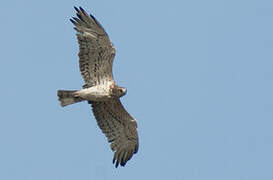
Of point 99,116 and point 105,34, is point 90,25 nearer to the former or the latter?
point 105,34

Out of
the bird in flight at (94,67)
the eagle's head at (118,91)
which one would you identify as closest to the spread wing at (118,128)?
the bird in flight at (94,67)

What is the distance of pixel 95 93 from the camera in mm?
17094

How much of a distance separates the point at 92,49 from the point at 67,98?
1353 mm

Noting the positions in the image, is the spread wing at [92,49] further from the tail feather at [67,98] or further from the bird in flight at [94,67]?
the tail feather at [67,98]

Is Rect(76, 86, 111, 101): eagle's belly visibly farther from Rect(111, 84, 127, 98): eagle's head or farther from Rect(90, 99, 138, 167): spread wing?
Rect(90, 99, 138, 167): spread wing

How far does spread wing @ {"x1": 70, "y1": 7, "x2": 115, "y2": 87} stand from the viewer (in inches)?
674

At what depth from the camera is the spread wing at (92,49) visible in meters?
17.1

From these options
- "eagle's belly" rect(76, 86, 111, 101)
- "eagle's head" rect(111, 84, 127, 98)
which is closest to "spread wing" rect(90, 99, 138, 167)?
A: "eagle's belly" rect(76, 86, 111, 101)

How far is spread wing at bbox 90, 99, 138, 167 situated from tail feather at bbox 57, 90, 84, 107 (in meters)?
0.61

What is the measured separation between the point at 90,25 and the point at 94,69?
108 cm

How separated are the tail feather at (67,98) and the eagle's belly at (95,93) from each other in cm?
13

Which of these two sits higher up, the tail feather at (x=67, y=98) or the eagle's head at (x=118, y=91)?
the eagle's head at (x=118, y=91)

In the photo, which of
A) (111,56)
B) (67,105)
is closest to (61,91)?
(67,105)

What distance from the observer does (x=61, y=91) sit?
17.3 meters
